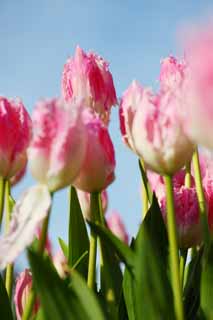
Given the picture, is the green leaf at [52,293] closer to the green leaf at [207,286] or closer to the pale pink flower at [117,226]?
the green leaf at [207,286]

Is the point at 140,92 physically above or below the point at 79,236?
above

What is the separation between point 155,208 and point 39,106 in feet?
1.00

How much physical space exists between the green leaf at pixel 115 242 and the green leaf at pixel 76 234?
29cm

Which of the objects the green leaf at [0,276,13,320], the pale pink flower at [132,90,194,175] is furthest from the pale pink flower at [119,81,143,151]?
the green leaf at [0,276,13,320]

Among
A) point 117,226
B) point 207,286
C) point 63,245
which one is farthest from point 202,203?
point 117,226

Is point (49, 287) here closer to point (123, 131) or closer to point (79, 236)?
point (123, 131)

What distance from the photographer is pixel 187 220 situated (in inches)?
39.1

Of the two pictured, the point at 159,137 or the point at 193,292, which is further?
the point at 193,292

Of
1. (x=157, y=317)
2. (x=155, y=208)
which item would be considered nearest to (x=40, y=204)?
(x=157, y=317)

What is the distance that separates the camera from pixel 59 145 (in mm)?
709

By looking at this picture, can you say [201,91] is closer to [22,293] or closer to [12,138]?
[12,138]

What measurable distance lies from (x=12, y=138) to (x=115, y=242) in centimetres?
17

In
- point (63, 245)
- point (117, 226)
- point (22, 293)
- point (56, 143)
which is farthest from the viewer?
point (117, 226)

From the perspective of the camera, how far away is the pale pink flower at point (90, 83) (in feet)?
3.46
